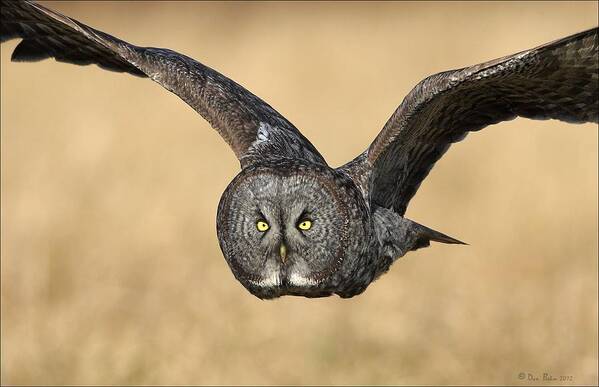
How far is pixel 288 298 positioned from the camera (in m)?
10.9

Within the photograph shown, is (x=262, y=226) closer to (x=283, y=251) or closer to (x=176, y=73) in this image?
(x=283, y=251)

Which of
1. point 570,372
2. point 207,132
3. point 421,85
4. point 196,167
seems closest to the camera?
point 421,85

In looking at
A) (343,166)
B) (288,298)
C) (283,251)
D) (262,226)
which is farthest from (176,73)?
(288,298)

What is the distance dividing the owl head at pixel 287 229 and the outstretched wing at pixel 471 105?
456mm

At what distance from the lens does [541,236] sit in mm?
11438

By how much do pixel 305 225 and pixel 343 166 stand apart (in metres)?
0.68

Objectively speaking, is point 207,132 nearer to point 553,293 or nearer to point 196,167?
point 196,167

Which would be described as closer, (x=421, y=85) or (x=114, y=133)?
(x=421, y=85)

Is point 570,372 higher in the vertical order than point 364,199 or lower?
lower

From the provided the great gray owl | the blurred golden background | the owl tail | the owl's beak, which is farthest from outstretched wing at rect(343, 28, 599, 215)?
the blurred golden background

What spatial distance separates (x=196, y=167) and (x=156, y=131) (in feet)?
3.09

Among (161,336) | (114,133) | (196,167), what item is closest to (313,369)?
(161,336)

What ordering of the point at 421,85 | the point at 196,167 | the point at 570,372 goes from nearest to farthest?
the point at 421,85 < the point at 570,372 < the point at 196,167

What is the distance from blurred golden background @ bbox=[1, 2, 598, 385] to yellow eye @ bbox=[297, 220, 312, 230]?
2873 mm
